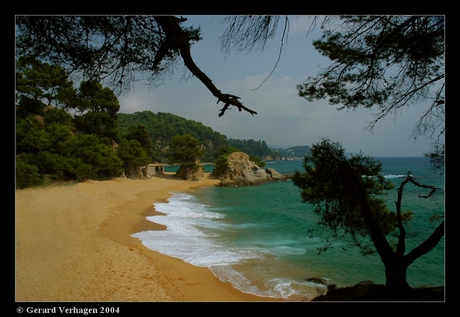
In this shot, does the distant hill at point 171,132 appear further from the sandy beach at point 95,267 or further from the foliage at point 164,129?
the sandy beach at point 95,267

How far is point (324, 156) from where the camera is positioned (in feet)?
10.1

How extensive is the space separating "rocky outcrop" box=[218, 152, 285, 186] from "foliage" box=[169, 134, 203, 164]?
4901mm

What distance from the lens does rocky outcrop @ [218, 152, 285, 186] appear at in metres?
35.0

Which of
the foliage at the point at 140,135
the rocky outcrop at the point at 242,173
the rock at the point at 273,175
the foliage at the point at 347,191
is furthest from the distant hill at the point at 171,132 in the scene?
the foliage at the point at 347,191

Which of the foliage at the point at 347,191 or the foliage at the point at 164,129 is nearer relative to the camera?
the foliage at the point at 347,191

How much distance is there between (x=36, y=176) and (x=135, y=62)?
12081mm

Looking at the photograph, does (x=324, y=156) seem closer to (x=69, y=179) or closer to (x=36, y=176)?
(x=36, y=176)

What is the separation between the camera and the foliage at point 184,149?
96.1 feet

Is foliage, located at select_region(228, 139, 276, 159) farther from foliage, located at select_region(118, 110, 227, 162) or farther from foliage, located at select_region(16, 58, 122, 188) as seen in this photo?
foliage, located at select_region(16, 58, 122, 188)

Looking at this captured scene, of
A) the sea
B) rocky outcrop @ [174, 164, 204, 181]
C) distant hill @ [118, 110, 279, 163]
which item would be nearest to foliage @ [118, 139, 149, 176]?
distant hill @ [118, 110, 279, 163]

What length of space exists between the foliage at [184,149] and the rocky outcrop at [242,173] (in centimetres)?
490

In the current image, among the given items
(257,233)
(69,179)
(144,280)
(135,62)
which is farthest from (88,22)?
(69,179)
